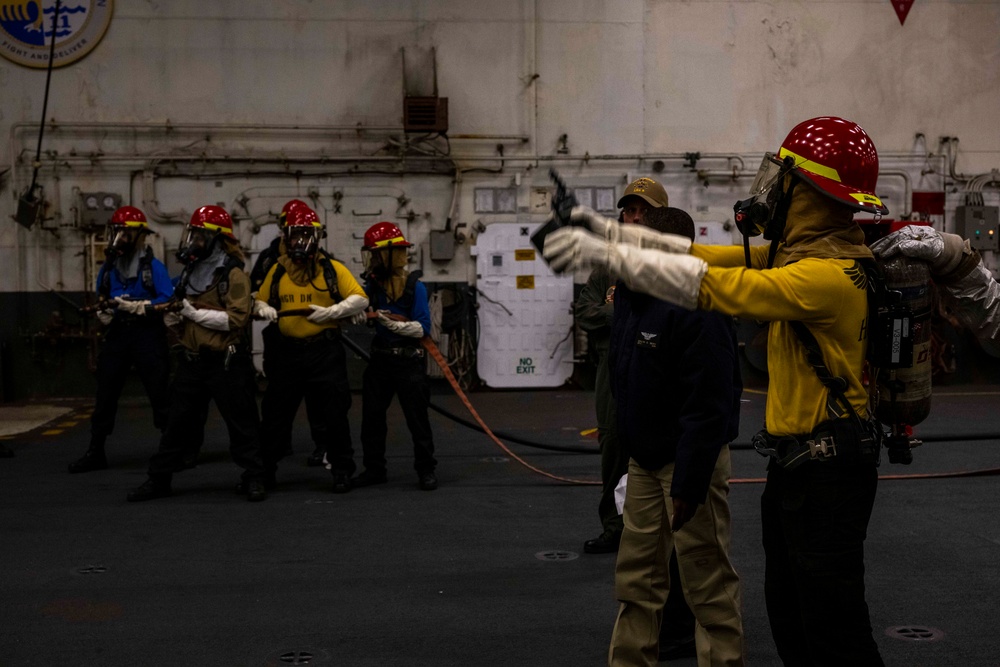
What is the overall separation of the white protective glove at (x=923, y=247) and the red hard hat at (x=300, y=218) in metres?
4.90

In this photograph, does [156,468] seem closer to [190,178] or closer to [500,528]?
[500,528]

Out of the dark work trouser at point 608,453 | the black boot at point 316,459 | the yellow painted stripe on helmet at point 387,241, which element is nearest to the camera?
the dark work trouser at point 608,453

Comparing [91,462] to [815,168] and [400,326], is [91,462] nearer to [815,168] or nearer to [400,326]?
[400,326]

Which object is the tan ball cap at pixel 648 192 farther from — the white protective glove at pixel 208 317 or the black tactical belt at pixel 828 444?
the white protective glove at pixel 208 317

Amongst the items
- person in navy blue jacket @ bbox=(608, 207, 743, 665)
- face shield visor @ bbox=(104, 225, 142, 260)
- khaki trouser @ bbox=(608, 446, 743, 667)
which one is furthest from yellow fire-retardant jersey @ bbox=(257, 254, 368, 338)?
khaki trouser @ bbox=(608, 446, 743, 667)

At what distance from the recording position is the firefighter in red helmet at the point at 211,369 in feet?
22.8

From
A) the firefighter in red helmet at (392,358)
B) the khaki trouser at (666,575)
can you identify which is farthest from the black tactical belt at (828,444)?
the firefighter in red helmet at (392,358)

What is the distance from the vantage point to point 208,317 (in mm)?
6891

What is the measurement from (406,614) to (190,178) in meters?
9.79

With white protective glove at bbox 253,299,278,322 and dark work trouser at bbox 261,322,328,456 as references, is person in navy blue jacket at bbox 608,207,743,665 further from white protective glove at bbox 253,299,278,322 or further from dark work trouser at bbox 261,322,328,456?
dark work trouser at bbox 261,322,328,456

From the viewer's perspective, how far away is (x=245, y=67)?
514 inches

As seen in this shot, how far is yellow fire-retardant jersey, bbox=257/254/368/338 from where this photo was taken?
7.17 metres

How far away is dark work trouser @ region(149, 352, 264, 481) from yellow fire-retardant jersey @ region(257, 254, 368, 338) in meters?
0.48

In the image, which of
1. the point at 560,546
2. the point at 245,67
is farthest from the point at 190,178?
the point at 560,546
